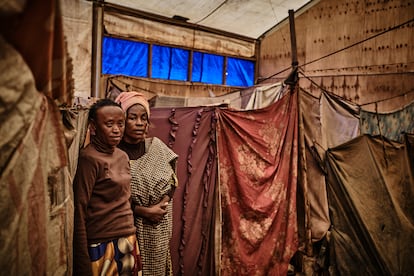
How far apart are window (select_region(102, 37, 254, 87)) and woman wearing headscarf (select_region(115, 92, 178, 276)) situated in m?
2.98

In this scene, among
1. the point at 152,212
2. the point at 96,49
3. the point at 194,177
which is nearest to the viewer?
the point at 152,212

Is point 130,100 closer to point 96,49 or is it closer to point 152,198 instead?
point 152,198

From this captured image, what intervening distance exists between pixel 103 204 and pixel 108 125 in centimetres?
45

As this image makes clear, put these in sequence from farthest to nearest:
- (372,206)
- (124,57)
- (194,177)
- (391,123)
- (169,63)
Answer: (169,63), (124,57), (391,123), (372,206), (194,177)

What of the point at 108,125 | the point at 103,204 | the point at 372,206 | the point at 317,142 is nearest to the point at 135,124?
the point at 108,125

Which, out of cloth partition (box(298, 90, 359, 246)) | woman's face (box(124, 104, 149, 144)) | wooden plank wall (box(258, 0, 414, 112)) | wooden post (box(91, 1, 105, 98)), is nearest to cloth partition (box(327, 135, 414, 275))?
cloth partition (box(298, 90, 359, 246))

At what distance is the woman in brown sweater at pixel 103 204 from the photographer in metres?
1.59

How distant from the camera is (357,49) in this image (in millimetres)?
5129

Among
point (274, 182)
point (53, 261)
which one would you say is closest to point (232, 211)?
point (274, 182)

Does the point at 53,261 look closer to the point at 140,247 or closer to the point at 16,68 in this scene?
the point at 16,68

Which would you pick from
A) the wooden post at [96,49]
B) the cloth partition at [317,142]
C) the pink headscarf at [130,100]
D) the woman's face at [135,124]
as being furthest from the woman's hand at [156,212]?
the wooden post at [96,49]

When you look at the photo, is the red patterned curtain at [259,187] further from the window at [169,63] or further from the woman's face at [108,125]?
the window at [169,63]

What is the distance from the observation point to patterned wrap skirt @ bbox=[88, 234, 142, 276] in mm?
1680

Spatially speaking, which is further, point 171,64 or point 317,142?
point 171,64
